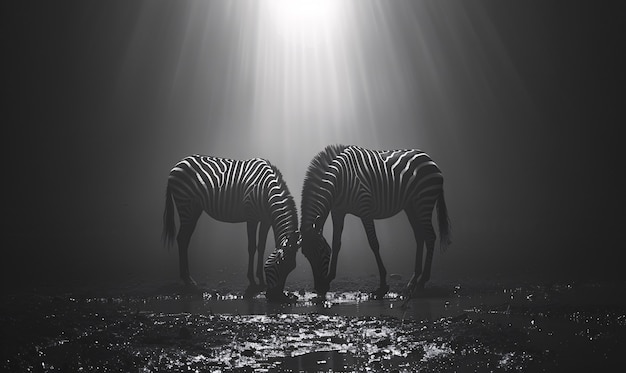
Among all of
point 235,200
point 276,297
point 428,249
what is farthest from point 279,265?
point 428,249

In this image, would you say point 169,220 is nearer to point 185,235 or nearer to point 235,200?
point 185,235

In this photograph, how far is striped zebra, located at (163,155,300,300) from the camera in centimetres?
843

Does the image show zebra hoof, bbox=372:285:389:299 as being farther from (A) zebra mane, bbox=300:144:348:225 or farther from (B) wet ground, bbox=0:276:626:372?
(A) zebra mane, bbox=300:144:348:225

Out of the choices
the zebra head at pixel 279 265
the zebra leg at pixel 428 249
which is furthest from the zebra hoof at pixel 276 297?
the zebra leg at pixel 428 249

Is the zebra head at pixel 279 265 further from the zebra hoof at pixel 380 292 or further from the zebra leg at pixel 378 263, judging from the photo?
the zebra hoof at pixel 380 292

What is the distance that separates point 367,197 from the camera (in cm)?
888

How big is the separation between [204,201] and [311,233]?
2.46 metres

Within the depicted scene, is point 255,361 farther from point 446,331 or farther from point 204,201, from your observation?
point 204,201

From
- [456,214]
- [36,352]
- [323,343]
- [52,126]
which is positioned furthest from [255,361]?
[52,126]

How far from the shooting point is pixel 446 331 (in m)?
5.93

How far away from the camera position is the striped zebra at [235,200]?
8.43m

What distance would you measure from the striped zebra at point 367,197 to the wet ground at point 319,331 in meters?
0.55

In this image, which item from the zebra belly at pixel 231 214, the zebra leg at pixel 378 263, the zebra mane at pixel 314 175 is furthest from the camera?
the zebra belly at pixel 231 214

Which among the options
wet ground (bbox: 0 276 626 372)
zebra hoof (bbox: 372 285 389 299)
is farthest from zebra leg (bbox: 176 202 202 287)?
zebra hoof (bbox: 372 285 389 299)
